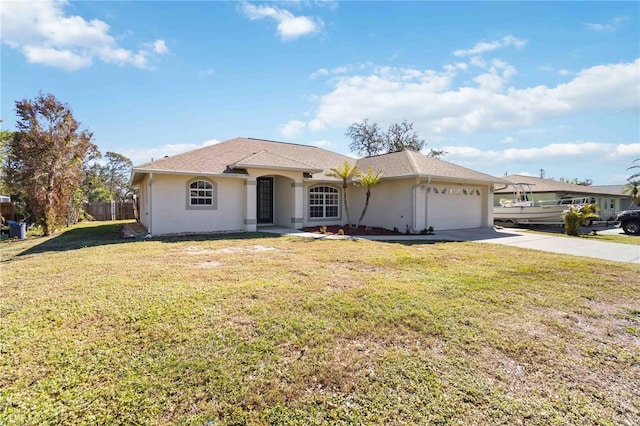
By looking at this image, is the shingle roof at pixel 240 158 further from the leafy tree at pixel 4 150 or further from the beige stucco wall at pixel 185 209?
the leafy tree at pixel 4 150

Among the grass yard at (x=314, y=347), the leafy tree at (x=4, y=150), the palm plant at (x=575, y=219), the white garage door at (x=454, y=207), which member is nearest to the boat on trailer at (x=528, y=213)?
the palm plant at (x=575, y=219)

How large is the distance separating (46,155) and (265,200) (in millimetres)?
10504

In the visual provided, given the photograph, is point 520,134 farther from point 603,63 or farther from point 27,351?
point 27,351

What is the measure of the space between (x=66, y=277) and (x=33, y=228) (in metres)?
14.4

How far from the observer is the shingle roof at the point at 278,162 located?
14.0 m

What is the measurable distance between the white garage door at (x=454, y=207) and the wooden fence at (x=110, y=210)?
24551mm

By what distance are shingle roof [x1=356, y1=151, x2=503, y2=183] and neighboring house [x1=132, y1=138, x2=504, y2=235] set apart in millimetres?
64

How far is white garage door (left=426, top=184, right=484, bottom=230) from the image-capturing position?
16500 millimetres

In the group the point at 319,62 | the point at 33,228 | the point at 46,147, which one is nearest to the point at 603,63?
the point at 319,62

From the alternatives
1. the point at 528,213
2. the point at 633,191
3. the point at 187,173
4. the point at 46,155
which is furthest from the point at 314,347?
the point at 633,191

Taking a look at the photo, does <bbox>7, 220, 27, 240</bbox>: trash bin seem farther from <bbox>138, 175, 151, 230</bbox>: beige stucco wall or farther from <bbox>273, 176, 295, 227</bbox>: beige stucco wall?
<bbox>273, 176, 295, 227</bbox>: beige stucco wall

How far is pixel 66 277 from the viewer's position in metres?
6.49

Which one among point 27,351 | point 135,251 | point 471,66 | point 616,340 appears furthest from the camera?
point 471,66

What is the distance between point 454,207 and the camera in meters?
17.7
